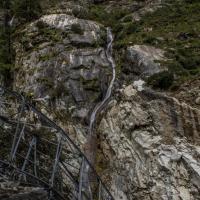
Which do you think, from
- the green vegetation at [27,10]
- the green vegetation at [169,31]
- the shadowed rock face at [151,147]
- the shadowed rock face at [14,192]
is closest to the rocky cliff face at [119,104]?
the shadowed rock face at [151,147]

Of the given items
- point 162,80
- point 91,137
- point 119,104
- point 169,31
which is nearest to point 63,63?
point 119,104

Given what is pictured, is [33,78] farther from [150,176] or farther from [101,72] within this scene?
[150,176]

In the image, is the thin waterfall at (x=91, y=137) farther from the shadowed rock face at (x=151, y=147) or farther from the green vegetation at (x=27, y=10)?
the green vegetation at (x=27, y=10)

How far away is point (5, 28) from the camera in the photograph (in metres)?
→ 50.5

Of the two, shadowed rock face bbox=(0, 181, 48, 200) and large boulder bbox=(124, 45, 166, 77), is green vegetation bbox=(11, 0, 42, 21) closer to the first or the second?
large boulder bbox=(124, 45, 166, 77)

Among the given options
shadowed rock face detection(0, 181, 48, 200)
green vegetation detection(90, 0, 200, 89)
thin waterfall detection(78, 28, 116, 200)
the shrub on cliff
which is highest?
shadowed rock face detection(0, 181, 48, 200)

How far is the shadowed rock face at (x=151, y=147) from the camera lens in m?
28.0

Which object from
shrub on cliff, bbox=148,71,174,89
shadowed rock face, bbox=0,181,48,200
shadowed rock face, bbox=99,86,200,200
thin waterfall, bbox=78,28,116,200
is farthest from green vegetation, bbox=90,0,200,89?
shadowed rock face, bbox=0,181,48,200

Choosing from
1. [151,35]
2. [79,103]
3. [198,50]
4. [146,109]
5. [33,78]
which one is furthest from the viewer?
[151,35]

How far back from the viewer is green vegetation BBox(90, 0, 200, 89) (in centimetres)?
3928

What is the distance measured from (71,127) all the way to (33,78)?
761cm

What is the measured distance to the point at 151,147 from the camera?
1174 inches

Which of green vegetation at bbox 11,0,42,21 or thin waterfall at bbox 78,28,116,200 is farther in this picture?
green vegetation at bbox 11,0,42,21

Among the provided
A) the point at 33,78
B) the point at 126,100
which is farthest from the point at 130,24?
the point at 126,100
